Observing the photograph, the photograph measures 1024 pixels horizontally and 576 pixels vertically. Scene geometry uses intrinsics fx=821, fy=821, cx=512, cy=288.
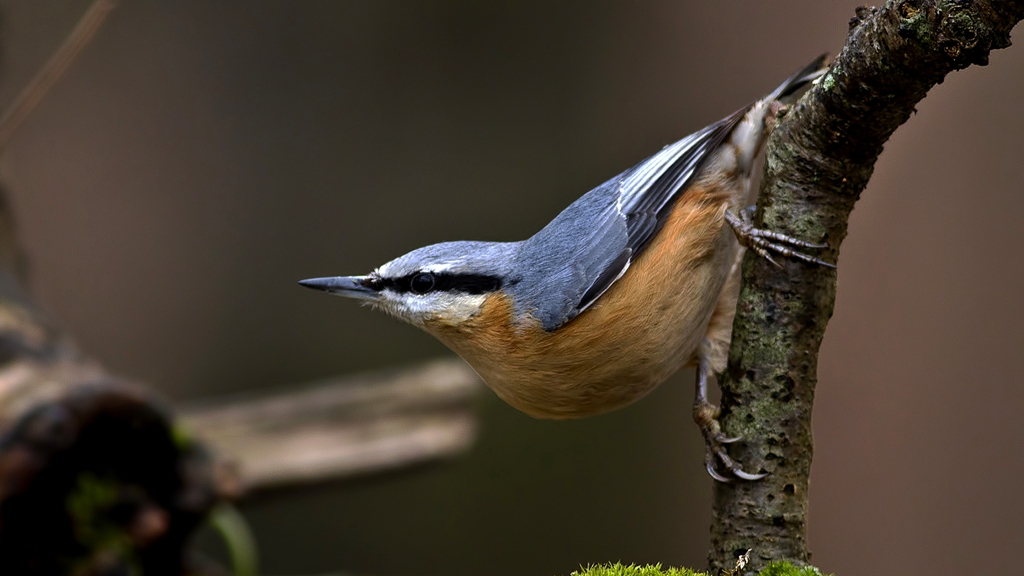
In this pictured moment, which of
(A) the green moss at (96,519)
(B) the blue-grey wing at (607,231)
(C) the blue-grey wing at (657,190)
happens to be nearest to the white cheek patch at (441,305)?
(B) the blue-grey wing at (607,231)

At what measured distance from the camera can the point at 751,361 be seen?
1.50 m

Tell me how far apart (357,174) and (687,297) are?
3528 mm

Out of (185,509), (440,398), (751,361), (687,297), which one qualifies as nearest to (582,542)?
(440,398)

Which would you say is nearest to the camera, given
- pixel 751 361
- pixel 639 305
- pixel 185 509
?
pixel 751 361

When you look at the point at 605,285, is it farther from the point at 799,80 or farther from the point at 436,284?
the point at 799,80

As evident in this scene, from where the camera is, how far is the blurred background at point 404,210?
4094 mm

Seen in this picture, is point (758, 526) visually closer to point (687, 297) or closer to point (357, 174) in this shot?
point (687, 297)

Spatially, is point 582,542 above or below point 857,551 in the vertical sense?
below

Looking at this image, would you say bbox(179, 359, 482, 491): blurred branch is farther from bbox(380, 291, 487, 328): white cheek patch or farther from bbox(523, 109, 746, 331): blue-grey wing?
bbox(523, 109, 746, 331): blue-grey wing

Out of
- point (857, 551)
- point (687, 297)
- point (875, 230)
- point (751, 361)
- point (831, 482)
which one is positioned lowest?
point (857, 551)

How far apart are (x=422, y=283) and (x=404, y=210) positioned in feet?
10.1

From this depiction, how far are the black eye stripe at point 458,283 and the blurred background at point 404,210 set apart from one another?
254 centimetres

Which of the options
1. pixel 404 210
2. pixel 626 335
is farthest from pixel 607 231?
pixel 404 210

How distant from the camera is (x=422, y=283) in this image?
2055 millimetres
